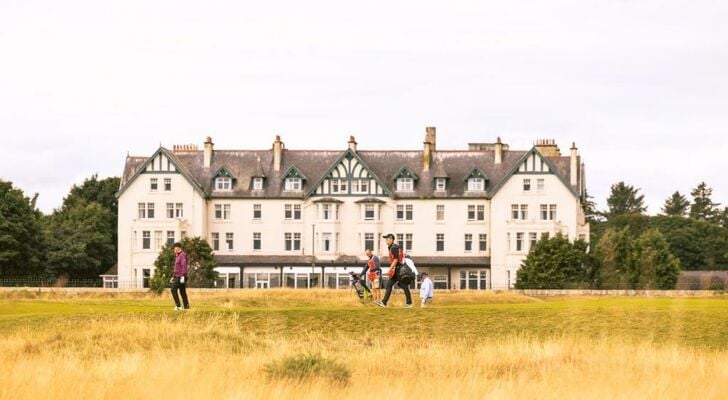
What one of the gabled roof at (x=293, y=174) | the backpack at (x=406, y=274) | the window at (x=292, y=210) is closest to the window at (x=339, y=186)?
the gabled roof at (x=293, y=174)

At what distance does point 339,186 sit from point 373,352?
70.3 m

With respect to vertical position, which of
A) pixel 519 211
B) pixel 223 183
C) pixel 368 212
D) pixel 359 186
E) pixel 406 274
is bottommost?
pixel 406 274

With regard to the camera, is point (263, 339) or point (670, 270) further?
point (670, 270)

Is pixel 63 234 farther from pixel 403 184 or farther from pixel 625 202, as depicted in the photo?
pixel 625 202

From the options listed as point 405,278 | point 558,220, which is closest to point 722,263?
point 558,220

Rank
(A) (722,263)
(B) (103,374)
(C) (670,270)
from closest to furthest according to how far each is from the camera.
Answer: (B) (103,374), (C) (670,270), (A) (722,263)

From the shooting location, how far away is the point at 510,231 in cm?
9344

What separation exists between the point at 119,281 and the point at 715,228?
60.1 metres

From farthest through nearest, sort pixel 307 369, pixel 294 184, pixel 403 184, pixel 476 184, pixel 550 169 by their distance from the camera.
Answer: pixel 294 184 → pixel 403 184 → pixel 476 184 → pixel 550 169 → pixel 307 369

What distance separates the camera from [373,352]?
2577 centimetres

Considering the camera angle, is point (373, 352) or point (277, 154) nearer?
point (373, 352)

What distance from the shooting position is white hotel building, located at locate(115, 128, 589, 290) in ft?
306

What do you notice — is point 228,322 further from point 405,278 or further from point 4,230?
point 4,230

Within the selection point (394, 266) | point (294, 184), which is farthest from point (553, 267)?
point (394, 266)
